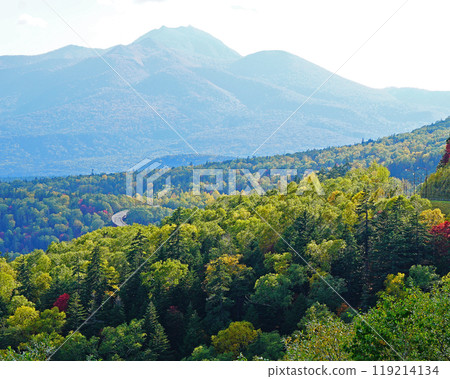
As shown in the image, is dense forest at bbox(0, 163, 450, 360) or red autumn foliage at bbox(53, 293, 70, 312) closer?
dense forest at bbox(0, 163, 450, 360)

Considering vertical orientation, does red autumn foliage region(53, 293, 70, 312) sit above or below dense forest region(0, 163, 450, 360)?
below

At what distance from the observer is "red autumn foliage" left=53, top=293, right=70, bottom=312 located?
6259cm

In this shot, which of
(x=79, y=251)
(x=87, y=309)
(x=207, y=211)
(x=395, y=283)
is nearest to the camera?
(x=395, y=283)

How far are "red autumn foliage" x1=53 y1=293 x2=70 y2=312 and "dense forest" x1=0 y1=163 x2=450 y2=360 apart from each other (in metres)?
0.13

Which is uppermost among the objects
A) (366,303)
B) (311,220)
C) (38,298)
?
(311,220)

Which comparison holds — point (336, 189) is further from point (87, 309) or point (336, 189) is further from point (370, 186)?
point (87, 309)

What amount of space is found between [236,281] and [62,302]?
66.4ft

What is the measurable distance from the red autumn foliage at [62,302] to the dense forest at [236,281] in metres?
0.13

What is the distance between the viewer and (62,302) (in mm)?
63406

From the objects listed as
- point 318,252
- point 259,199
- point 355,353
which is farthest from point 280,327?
point 259,199

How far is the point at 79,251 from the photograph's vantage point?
8100 centimetres

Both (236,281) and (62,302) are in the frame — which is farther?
(62,302)

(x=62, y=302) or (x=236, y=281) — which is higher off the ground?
(x=236, y=281)

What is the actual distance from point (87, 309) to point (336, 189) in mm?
36506
